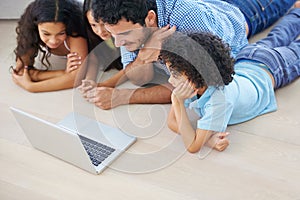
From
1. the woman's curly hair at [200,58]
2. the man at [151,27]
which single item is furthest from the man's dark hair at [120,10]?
the woman's curly hair at [200,58]

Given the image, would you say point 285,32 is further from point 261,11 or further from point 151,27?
point 151,27

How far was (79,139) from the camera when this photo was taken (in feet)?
4.18

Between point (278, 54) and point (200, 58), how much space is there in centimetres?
39

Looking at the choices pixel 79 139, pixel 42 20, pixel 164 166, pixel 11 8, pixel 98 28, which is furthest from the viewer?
pixel 11 8

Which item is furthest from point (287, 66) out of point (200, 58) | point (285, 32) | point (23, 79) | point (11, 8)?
point (11, 8)

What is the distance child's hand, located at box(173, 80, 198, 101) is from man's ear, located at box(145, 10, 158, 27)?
0.21m

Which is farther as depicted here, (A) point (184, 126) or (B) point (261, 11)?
(B) point (261, 11)

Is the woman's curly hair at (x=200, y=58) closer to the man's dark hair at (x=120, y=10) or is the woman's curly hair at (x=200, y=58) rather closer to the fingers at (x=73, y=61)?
the man's dark hair at (x=120, y=10)

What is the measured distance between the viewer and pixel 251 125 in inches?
59.3

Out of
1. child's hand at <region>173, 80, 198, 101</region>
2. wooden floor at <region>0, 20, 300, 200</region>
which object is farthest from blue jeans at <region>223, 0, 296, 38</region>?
child's hand at <region>173, 80, 198, 101</region>

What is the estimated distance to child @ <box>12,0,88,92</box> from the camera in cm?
165

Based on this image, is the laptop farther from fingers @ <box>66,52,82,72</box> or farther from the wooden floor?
fingers @ <box>66,52,82,72</box>

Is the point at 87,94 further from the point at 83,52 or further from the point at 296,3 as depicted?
the point at 296,3

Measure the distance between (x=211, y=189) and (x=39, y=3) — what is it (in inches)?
33.0
